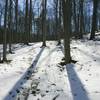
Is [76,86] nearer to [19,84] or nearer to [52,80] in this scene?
[52,80]

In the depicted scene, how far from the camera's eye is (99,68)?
12.3m

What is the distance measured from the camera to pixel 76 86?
391 inches

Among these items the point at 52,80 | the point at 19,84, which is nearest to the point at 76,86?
the point at 52,80

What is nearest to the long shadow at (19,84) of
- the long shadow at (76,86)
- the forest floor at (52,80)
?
the forest floor at (52,80)

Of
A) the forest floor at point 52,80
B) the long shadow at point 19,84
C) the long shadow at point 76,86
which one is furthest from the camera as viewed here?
the long shadow at point 19,84

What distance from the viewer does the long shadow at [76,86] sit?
8708 mm

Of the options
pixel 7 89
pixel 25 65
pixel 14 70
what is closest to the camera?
pixel 7 89

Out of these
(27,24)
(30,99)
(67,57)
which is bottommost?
(30,99)

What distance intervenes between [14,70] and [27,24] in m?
14.0

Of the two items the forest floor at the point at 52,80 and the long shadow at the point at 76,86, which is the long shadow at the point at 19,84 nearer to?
the forest floor at the point at 52,80

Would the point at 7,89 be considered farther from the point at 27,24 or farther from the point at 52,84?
the point at 27,24

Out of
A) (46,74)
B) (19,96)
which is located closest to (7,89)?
(19,96)

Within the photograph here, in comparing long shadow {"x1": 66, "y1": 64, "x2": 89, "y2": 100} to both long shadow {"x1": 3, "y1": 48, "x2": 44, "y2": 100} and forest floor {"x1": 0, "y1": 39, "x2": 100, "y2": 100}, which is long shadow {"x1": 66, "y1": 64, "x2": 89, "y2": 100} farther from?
long shadow {"x1": 3, "y1": 48, "x2": 44, "y2": 100}

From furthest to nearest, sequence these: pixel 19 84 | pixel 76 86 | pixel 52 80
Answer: pixel 52 80, pixel 19 84, pixel 76 86
